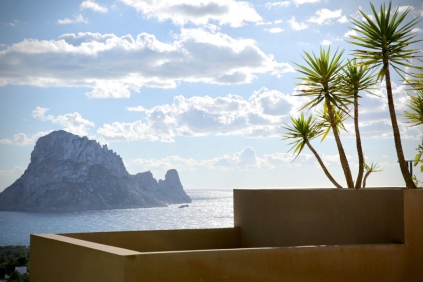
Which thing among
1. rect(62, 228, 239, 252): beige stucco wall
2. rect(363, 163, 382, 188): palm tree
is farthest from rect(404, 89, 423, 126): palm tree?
rect(62, 228, 239, 252): beige stucco wall

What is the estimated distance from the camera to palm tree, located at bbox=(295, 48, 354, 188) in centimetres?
895

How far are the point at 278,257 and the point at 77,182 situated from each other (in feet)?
161

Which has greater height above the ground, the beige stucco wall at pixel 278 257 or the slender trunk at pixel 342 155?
the slender trunk at pixel 342 155

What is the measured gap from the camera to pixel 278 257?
524 centimetres

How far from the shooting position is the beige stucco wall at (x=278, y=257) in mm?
4898

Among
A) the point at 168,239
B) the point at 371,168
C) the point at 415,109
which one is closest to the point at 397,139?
the point at 415,109

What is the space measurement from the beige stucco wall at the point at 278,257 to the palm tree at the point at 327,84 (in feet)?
5.42

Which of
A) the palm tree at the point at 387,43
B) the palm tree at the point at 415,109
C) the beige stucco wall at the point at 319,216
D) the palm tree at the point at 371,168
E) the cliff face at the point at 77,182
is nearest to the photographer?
the beige stucco wall at the point at 319,216

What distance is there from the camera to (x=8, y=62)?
5419 centimetres

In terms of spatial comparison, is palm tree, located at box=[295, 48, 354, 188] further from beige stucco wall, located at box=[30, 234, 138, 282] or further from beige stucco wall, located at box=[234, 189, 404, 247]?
beige stucco wall, located at box=[30, 234, 138, 282]

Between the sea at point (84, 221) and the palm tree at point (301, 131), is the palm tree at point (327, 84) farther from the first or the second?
the sea at point (84, 221)

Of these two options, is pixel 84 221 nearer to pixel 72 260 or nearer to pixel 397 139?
pixel 397 139

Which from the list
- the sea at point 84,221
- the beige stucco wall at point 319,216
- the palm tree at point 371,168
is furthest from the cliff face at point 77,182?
the beige stucco wall at point 319,216

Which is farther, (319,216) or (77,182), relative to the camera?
(77,182)
